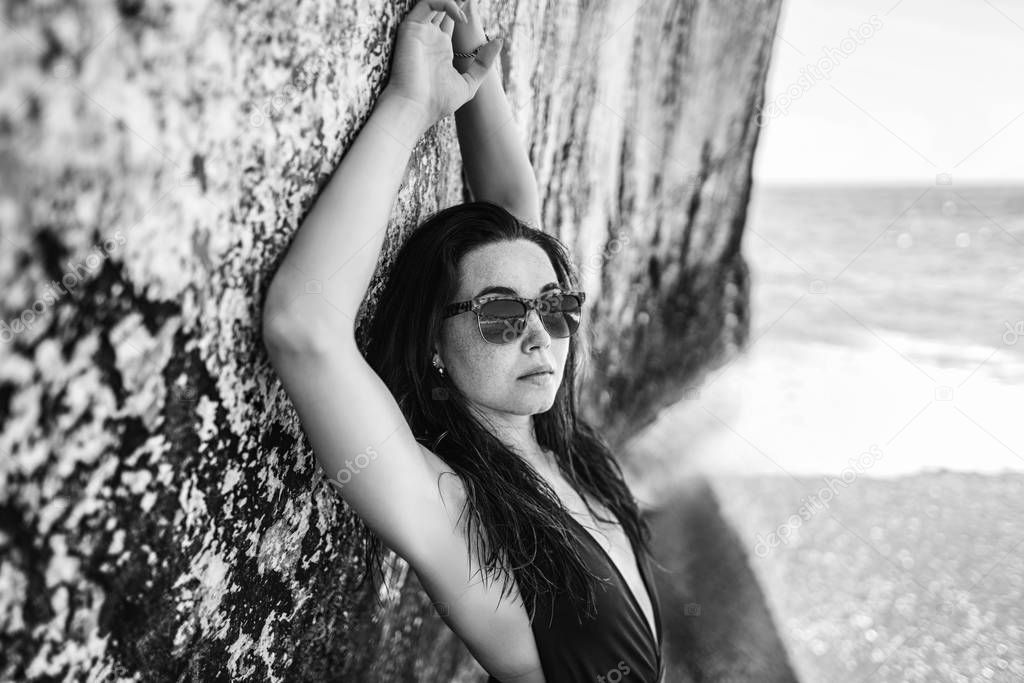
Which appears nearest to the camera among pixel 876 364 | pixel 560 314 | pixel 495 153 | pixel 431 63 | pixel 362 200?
pixel 362 200

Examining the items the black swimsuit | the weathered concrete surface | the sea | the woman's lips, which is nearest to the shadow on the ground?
the sea

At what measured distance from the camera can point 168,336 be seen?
4.00 feet

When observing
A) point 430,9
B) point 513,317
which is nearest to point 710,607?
point 513,317

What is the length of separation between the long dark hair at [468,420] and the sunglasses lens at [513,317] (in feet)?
0.39

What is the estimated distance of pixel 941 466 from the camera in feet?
26.1

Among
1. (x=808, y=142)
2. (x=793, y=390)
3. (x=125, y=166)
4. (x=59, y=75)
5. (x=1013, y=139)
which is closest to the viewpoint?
(x=59, y=75)

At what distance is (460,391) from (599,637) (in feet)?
2.24

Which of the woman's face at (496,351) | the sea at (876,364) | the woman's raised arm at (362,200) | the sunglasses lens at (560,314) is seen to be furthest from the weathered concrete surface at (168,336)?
the sea at (876,364)

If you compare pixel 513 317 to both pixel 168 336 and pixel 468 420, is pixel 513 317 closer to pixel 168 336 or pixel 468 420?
pixel 468 420

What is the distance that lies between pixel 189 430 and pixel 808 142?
120ft

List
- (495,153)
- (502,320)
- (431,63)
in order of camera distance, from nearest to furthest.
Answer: (431,63)
(502,320)
(495,153)

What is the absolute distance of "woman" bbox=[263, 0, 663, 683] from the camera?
138cm

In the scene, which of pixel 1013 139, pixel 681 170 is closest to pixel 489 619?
pixel 681 170

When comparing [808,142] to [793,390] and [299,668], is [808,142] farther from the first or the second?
[299,668]
